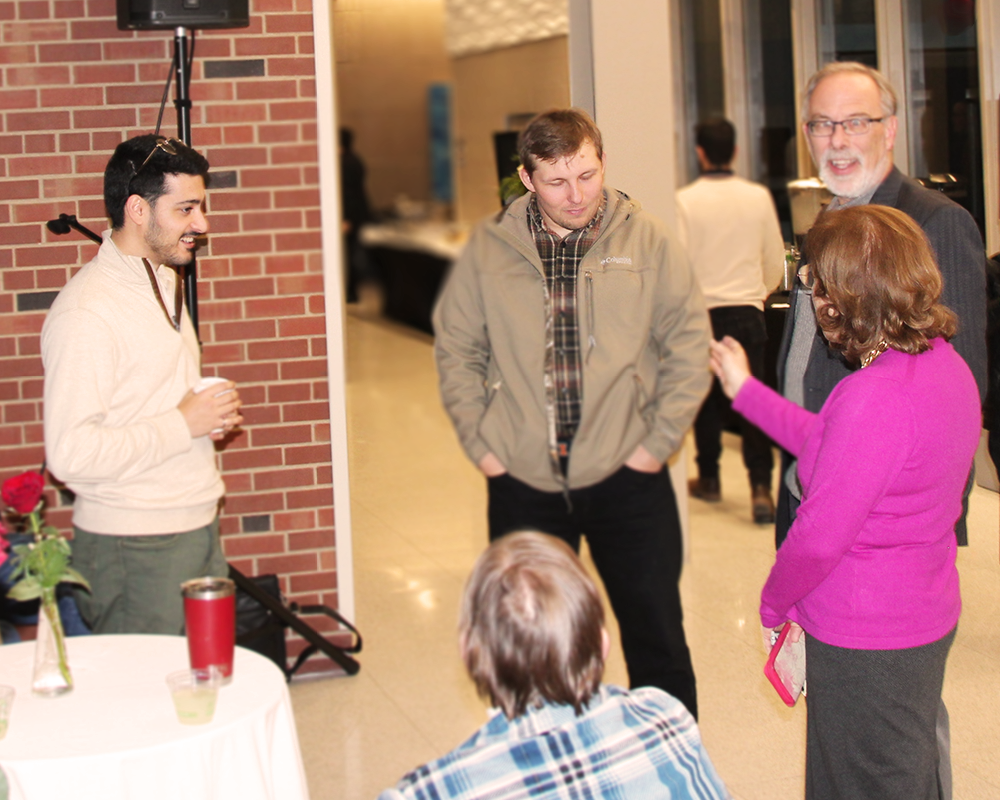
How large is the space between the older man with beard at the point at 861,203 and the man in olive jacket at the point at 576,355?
0.75 ft

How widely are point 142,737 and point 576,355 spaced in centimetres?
115

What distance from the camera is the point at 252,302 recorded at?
3.22 meters

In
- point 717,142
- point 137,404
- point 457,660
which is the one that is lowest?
point 457,660

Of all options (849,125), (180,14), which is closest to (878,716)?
(849,125)

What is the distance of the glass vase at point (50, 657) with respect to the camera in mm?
1955

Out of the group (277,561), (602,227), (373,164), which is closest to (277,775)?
(602,227)

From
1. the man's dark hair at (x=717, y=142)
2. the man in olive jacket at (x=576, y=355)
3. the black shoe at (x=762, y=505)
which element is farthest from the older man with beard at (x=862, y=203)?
the man's dark hair at (x=717, y=142)

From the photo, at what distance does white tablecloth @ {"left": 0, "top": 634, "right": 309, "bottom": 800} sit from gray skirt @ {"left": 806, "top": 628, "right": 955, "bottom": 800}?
941mm

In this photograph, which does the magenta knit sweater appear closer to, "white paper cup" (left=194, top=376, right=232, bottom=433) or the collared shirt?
the collared shirt

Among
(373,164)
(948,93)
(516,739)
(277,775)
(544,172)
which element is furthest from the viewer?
(373,164)

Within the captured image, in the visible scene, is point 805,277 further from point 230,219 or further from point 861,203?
point 230,219

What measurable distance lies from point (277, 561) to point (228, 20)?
5.10 feet

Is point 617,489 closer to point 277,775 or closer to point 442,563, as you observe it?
point 277,775

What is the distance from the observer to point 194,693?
72.2 inches
